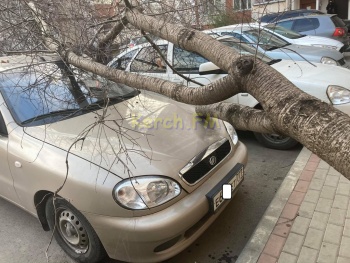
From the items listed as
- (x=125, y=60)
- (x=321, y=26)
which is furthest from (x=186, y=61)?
(x=321, y=26)

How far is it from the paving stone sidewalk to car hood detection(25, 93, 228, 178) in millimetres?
858

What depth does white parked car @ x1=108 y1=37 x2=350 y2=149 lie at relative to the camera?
3752 mm

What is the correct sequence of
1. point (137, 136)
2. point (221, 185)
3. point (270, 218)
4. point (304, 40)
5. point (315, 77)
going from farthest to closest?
point (304, 40) < point (315, 77) < point (270, 218) < point (137, 136) < point (221, 185)

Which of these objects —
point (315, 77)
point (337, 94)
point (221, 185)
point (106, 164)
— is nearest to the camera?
point (106, 164)

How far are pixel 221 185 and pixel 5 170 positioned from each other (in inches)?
77.2

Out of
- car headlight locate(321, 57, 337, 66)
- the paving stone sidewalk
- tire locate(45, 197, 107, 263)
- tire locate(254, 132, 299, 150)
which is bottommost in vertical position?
tire locate(254, 132, 299, 150)

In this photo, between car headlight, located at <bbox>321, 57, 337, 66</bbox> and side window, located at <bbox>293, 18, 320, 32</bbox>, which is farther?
side window, located at <bbox>293, 18, 320, 32</bbox>

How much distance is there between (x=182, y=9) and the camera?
2.96 meters

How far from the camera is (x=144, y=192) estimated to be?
2.26m

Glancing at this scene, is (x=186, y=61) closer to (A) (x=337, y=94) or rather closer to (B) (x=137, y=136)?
(A) (x=337, y=94)

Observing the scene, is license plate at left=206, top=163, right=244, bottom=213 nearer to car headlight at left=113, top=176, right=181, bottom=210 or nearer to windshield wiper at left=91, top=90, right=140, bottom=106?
car headlight at left=113, top=176, right=181, bottom=210

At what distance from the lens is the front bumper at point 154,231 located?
2.18 meters

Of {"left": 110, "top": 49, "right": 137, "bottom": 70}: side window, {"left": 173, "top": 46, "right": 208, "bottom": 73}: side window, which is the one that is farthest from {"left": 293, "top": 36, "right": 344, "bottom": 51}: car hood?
{"left": 110, "top": 49, "right": 137, "bottom": 70}: side window

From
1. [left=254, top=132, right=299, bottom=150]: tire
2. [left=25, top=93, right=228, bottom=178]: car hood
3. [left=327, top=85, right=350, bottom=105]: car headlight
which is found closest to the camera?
Result: [left=25, top=93, right=228, bottom=178]: car hood
